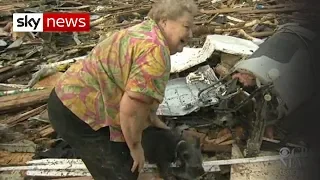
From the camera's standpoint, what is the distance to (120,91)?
3.14m

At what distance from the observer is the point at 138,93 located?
9.59 ft

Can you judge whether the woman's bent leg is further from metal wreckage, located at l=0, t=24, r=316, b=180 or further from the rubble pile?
the rubble pile

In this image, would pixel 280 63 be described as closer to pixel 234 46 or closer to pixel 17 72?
pixel 234 46

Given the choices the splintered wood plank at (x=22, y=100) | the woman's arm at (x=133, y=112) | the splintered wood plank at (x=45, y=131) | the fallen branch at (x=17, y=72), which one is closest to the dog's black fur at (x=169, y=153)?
the woman's arm at (x=133, y=112)

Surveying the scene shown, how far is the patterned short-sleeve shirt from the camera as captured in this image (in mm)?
2926

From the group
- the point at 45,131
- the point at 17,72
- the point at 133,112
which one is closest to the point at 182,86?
the point at 45,131

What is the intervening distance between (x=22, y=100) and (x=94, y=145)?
2.99m

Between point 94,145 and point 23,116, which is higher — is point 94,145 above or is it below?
above

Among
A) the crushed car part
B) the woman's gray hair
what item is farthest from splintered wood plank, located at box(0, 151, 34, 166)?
the woman's gray hair

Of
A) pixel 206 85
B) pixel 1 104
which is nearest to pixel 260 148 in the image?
pixel 206 85

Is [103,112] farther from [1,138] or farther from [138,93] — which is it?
[1,138]

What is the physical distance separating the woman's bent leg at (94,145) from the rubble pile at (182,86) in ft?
4.06

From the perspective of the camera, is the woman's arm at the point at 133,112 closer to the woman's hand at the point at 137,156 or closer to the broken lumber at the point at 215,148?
the woman's hand at the point at 137,156

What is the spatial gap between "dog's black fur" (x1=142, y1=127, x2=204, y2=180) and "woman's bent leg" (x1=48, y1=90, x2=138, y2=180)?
13.2 inches
